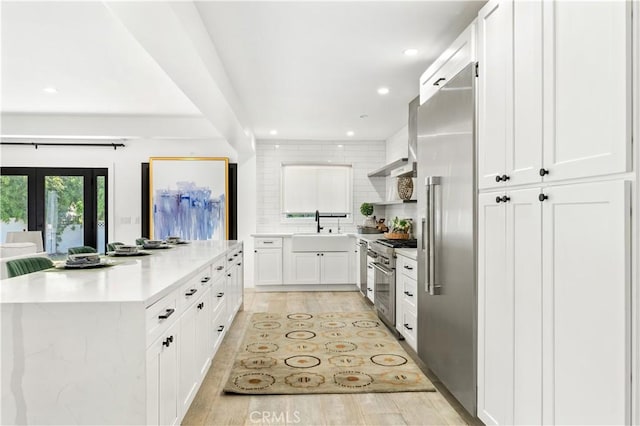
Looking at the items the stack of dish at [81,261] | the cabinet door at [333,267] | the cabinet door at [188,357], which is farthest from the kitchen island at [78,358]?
the cabinet door at [333,267]

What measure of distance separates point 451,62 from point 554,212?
1.44 meters

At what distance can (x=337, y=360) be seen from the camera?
3494 mm

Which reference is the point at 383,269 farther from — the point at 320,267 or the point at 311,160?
the point at 311,160

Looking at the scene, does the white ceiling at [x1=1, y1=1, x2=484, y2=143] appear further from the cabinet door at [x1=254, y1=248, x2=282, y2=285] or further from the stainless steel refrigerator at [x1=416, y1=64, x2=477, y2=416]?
the cabinet door at [x1=254, y1=248, x2=282, y2=285]

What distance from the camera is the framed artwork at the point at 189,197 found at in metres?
7.04

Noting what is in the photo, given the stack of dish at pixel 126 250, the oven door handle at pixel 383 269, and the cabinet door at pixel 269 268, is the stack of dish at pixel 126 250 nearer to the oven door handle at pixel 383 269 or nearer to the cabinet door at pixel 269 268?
the oven door handle at pixel 383 269

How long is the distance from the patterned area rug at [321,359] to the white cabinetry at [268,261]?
175cm

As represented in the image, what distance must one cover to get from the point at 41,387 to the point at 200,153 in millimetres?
5894

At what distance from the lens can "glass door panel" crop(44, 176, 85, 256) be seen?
6.96 meters

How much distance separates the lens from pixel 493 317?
7.01 feet

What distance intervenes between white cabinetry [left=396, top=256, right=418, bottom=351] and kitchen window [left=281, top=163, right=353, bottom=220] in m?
3.39

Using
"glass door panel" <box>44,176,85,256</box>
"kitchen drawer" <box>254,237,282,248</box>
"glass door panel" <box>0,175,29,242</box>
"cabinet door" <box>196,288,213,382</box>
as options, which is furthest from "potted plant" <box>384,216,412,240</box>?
"glass door panel" <box>0,175,29,242</box>

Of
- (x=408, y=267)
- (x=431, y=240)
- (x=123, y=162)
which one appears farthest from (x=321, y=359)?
(x=123, y=162)

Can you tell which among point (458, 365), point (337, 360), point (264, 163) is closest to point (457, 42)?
point (458, 365)
